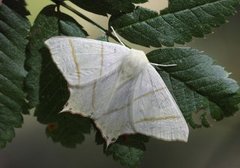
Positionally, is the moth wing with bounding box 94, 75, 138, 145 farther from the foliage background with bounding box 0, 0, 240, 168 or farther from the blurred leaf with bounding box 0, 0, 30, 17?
the foliage background with bounding box 0, 0, 240, 168

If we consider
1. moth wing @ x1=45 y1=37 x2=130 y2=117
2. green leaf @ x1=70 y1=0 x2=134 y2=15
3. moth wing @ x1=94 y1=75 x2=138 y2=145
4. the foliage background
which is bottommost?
the foliage background

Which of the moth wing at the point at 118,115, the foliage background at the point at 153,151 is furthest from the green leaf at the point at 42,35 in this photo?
the foliage background at the point at 153,151

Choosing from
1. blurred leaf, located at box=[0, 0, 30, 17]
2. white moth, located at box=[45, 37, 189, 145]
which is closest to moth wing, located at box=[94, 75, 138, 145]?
white moth, located at box=[45, 37, 189, 145]

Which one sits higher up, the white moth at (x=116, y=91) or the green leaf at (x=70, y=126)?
the white moth at (x=116, y=91)

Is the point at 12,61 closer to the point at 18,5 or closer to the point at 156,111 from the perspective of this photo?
the point at 18,5

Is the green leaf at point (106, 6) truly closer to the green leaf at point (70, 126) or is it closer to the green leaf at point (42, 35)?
the green leaf at point (42, 35)

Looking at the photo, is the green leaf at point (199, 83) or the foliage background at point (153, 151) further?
the foliage background at point (153, 151)

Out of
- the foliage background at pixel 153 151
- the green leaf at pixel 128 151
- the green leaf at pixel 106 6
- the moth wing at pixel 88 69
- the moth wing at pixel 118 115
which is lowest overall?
the foliage background at pixel 153 151

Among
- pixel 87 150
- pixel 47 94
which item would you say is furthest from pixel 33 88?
pixel 87 150
